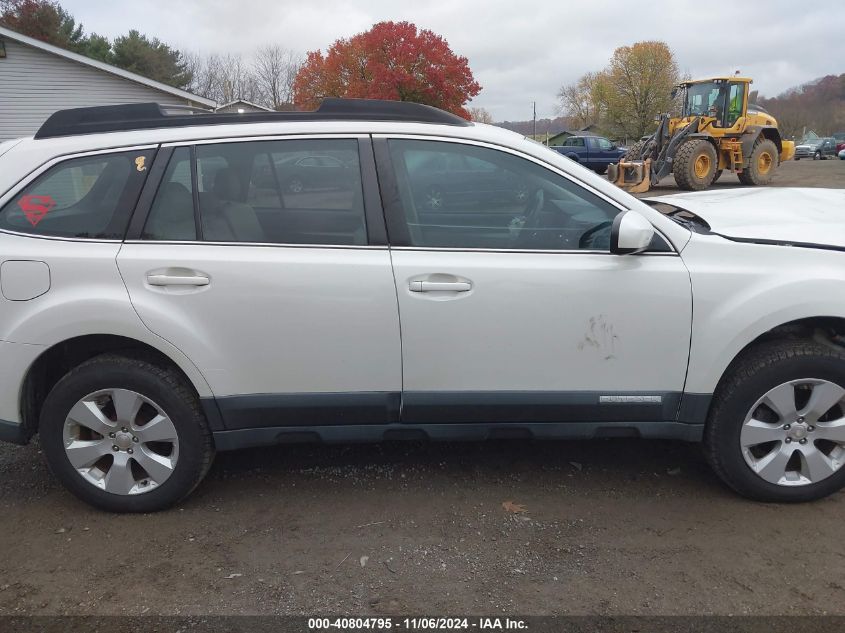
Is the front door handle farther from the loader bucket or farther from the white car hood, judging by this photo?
the loader bucket

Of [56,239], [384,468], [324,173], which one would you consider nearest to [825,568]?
[384,468]

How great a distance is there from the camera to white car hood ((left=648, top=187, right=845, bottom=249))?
3.04 m

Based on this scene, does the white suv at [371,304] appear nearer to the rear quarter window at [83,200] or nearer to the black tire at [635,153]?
the rear quarter window at [83,200]

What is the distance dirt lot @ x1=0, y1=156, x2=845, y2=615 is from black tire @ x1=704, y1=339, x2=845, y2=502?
110 millimetres

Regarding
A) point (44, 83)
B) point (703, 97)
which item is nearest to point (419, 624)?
point (44, 83)

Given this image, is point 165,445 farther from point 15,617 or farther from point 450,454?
point 450,454

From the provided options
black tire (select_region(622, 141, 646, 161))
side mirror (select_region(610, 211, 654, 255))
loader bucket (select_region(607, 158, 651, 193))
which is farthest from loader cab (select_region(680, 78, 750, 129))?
side mirror (select_region(610, 211, 654, 255))

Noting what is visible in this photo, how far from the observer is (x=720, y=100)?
62.0ft

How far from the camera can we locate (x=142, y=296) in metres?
2.85

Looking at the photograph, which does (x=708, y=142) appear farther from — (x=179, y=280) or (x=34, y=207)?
(x=34, y=207)

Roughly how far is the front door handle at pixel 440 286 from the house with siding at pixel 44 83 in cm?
1579

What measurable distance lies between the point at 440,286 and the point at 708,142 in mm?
18275

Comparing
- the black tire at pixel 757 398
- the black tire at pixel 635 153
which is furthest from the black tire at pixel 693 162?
the black tire at pixel 757 398

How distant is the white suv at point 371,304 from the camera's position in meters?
2.84
